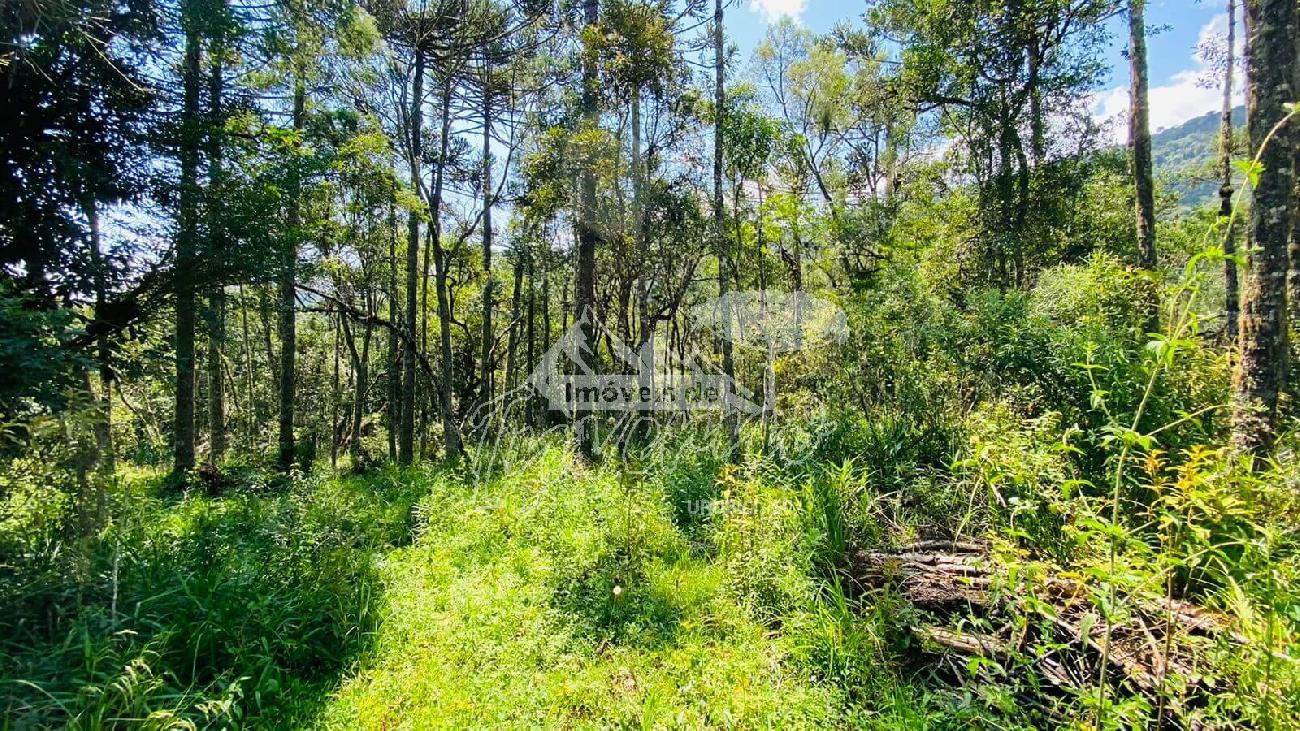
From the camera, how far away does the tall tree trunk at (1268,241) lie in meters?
2.82

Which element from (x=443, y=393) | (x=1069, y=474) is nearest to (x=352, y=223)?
(x=443, y=393)

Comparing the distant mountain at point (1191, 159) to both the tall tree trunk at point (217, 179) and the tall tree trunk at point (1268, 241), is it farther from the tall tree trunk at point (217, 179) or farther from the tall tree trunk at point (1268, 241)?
the tall tree trunk at point (217, 179)

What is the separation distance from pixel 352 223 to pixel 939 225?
12031mm

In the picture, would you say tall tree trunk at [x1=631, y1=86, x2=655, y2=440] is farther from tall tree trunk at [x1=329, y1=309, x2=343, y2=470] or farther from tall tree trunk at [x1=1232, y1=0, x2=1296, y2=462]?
tall tree trunk at [x1=329, y1=309, x2=343, y2=470]

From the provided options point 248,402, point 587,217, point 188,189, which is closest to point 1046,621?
point 587,217

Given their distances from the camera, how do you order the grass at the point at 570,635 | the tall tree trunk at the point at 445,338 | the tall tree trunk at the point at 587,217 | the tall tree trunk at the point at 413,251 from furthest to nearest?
the tall tree trunk at the point at 413,251 < the tall tree trunk at the point at 445,338 < the tall tree trunk at the point at 587,217 < the grass at the point at 570,635

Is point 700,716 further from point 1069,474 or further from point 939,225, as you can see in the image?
point 939,225

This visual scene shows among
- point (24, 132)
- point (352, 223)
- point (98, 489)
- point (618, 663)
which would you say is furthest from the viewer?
point (352, 223)

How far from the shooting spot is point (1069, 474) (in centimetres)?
339

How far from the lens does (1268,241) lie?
289 centimetres

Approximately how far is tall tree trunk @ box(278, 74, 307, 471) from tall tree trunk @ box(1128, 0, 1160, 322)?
10304 millimetres

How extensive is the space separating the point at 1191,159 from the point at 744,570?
51.7 meters

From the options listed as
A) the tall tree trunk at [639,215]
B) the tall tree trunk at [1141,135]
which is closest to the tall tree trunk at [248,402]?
the tall tree trunk at [639,215]

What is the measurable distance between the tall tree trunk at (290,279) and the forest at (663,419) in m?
0.09
